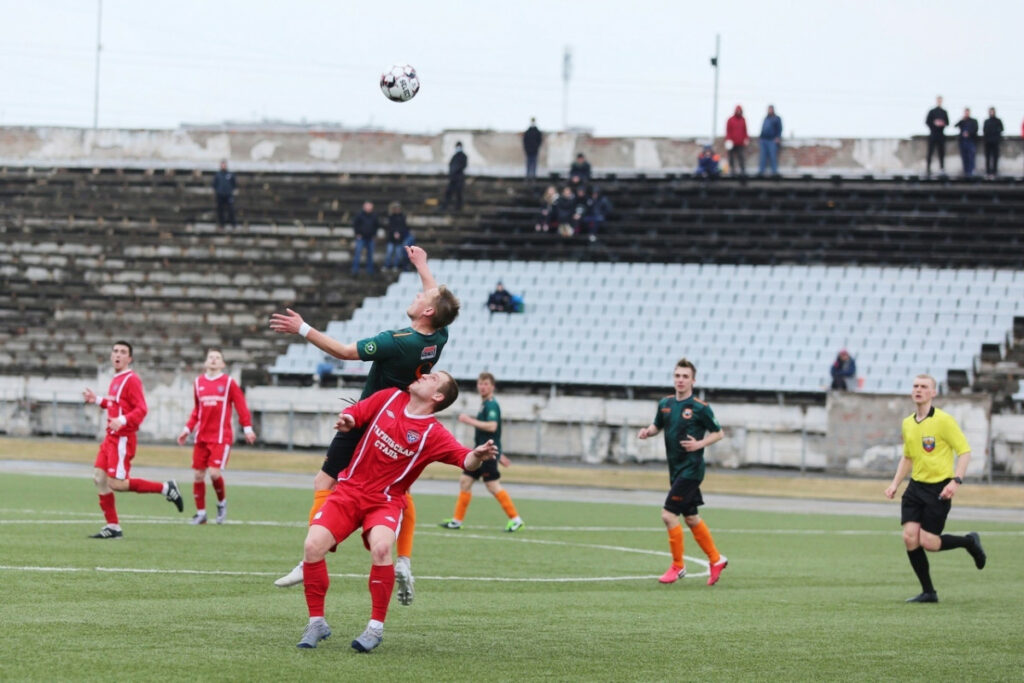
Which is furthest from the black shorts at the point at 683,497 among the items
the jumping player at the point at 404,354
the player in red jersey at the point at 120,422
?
the player in red jersey at the point at 120,422

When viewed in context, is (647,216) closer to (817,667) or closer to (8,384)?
(8,384)

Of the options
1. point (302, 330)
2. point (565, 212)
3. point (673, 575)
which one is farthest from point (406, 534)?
point (565, 212)

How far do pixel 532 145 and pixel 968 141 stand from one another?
11.9m

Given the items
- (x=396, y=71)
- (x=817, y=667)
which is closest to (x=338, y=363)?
(x=396, y=71)

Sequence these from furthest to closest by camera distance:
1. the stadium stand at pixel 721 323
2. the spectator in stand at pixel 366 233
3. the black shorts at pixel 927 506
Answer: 1. the spectator in stand at pixel 366 233
2. the stadium stand at pixel 721 323
3. the black shorts at pixel 927 506

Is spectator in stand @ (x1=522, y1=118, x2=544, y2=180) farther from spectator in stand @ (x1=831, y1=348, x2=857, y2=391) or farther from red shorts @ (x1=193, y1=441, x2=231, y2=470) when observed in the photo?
red shorts @ (x1=193, y1=441, x2=231, y2=470)

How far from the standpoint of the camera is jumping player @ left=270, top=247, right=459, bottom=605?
387 inches

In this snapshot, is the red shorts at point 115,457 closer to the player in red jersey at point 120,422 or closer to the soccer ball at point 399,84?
the player in red jersey at point 120,422

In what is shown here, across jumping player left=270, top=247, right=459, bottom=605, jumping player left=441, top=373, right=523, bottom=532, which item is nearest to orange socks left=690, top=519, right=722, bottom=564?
jumping player left=270, top=247, right=459, bottom=605

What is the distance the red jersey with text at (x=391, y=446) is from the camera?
32.0ft

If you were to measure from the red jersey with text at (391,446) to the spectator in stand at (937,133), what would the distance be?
34024 millimetres

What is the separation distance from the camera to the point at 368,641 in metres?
9.45

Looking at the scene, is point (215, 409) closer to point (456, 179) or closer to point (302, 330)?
point (302, 330)

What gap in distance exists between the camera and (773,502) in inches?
1157
